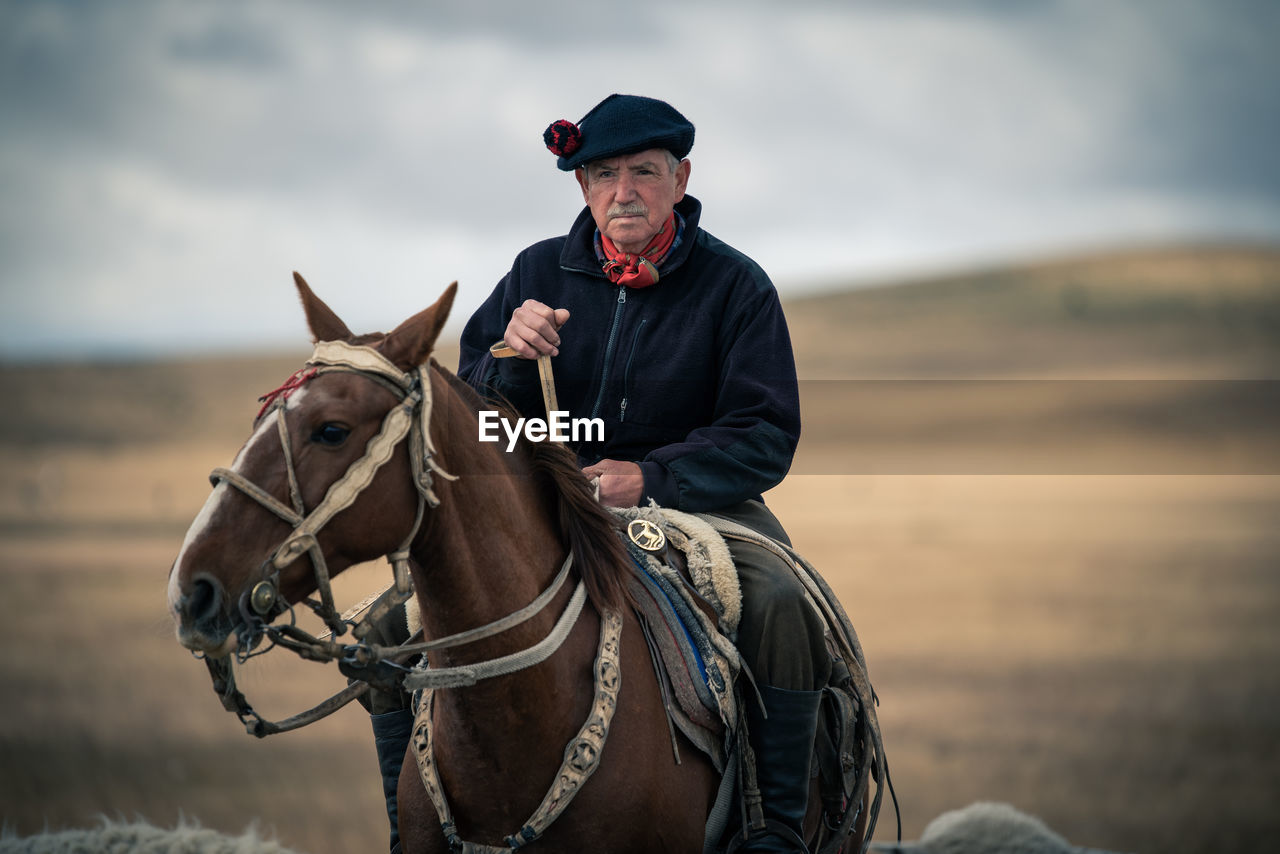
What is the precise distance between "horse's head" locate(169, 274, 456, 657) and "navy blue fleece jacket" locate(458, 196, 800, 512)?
1.25 m

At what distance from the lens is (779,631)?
4.18 meters

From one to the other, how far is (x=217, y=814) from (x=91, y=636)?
10.6 m

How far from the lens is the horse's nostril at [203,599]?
9.71ft

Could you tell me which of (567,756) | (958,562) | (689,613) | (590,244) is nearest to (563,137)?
(590,244)

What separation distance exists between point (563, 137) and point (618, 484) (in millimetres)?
1389

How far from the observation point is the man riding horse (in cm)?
417

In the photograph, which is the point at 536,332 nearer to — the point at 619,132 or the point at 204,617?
the point at 619,132

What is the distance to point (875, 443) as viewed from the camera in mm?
39469

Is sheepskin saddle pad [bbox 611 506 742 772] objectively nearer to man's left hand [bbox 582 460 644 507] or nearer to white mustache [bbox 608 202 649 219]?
man's left hand [bbox 582 460 644 507]

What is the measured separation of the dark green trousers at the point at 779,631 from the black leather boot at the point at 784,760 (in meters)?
0.05

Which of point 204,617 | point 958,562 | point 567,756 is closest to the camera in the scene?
point 204,617

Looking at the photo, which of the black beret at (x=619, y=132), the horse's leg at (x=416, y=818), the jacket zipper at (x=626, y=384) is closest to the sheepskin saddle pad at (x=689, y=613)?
the jacket zipper at (x=626, y=384)

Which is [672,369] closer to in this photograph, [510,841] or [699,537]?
[699,537]

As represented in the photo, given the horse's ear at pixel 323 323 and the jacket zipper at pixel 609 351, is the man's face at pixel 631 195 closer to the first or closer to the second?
the jacket zipper at pixel 609 351
